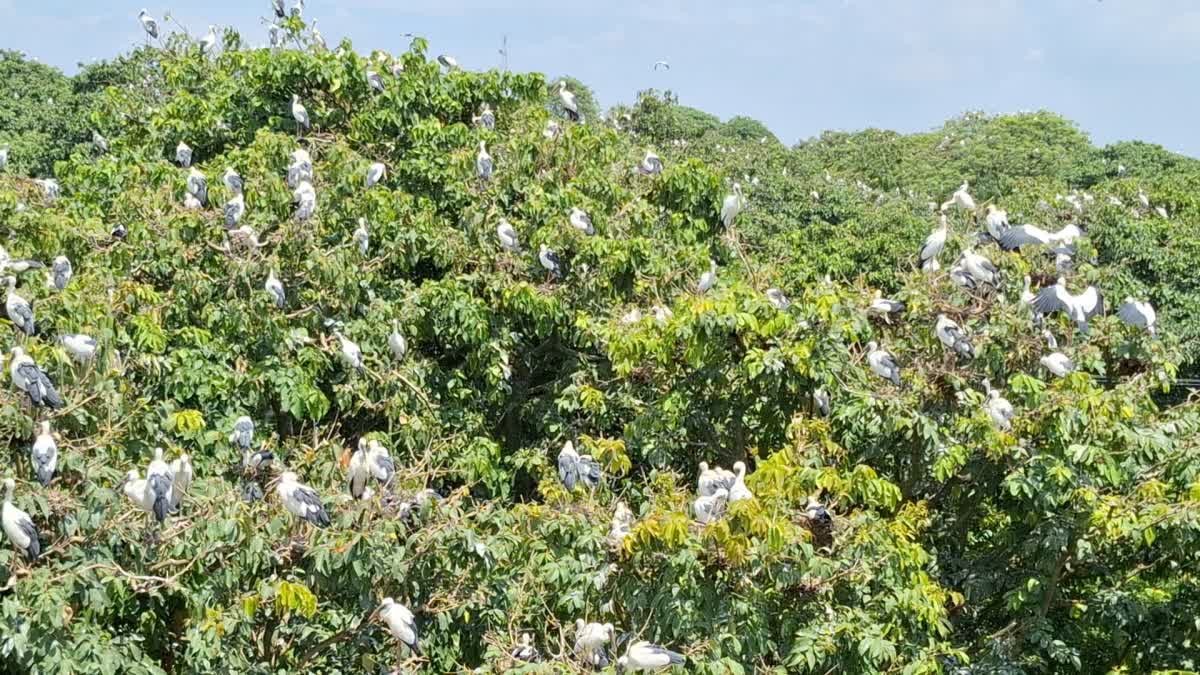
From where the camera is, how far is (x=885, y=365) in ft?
22.7

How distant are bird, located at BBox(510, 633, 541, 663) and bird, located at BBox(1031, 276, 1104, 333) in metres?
3.31

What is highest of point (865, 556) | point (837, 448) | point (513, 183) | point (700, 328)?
point (513, 183)

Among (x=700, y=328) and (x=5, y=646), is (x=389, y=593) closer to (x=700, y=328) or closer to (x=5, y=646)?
(x=5, y=646)

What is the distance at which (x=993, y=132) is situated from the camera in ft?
128

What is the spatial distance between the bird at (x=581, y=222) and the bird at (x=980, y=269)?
2723 millimetres

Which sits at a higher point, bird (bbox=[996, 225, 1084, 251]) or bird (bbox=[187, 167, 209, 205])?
bird (bbox=[187, 167, 209, 205])

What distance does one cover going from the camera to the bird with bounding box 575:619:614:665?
17.5 feet

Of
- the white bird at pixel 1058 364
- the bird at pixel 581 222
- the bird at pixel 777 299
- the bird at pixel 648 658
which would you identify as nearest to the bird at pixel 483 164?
the bird at pixel 581 222

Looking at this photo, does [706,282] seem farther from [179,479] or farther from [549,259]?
[179,479]

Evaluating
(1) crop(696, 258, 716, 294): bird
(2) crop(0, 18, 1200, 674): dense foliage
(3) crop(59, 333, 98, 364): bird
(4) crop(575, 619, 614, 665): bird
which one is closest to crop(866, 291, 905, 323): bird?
(2) crop(0, 18, 1200, 674): dense foliage

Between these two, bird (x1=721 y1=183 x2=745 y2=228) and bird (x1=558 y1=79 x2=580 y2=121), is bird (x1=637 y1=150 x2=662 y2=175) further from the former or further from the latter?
bird (x1=558 y1=79 x2=580 y2=121)

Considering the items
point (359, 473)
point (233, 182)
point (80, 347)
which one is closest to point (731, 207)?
point (233, 182)

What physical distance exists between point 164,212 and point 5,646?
15.4 ft

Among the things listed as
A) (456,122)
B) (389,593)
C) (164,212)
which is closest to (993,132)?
(456,122)
